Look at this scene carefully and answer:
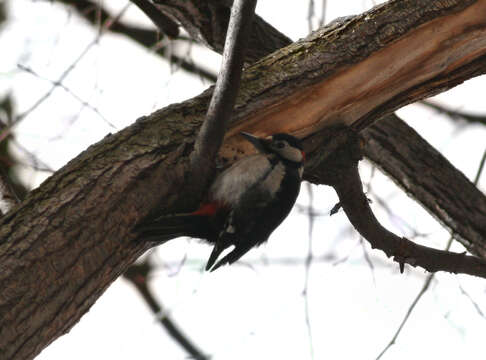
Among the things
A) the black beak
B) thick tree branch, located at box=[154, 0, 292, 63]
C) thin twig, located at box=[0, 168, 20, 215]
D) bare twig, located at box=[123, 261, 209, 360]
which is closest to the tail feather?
the black beak

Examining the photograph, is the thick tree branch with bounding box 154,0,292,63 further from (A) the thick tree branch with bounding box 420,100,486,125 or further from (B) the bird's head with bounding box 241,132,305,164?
(A) the thick tree branch with bounding box 420,100,486,125

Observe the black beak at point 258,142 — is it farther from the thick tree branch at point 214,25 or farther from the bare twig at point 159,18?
the bare twig at point 159,18

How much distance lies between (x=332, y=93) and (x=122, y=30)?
10.7ft

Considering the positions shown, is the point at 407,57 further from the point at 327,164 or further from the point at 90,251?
the point at 90,251

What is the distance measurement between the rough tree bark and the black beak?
47 mm

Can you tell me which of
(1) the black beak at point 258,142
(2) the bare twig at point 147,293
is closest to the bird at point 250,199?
(1) the black beak at point 258,142

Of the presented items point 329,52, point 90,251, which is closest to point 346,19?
point 329,52

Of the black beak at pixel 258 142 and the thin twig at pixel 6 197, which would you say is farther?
the black beak at pixel 258 142

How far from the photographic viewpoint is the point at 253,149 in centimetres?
327

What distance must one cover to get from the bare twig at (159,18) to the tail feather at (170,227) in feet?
5.70

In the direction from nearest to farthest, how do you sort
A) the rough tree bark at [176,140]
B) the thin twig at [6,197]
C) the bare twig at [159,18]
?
the rough tree bark at [176,140] → the thin twig at [6,197] → the bare twig at [159,18]

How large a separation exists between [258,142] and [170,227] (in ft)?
2.02

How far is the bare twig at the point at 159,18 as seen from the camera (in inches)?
163

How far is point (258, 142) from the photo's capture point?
10.2ft
